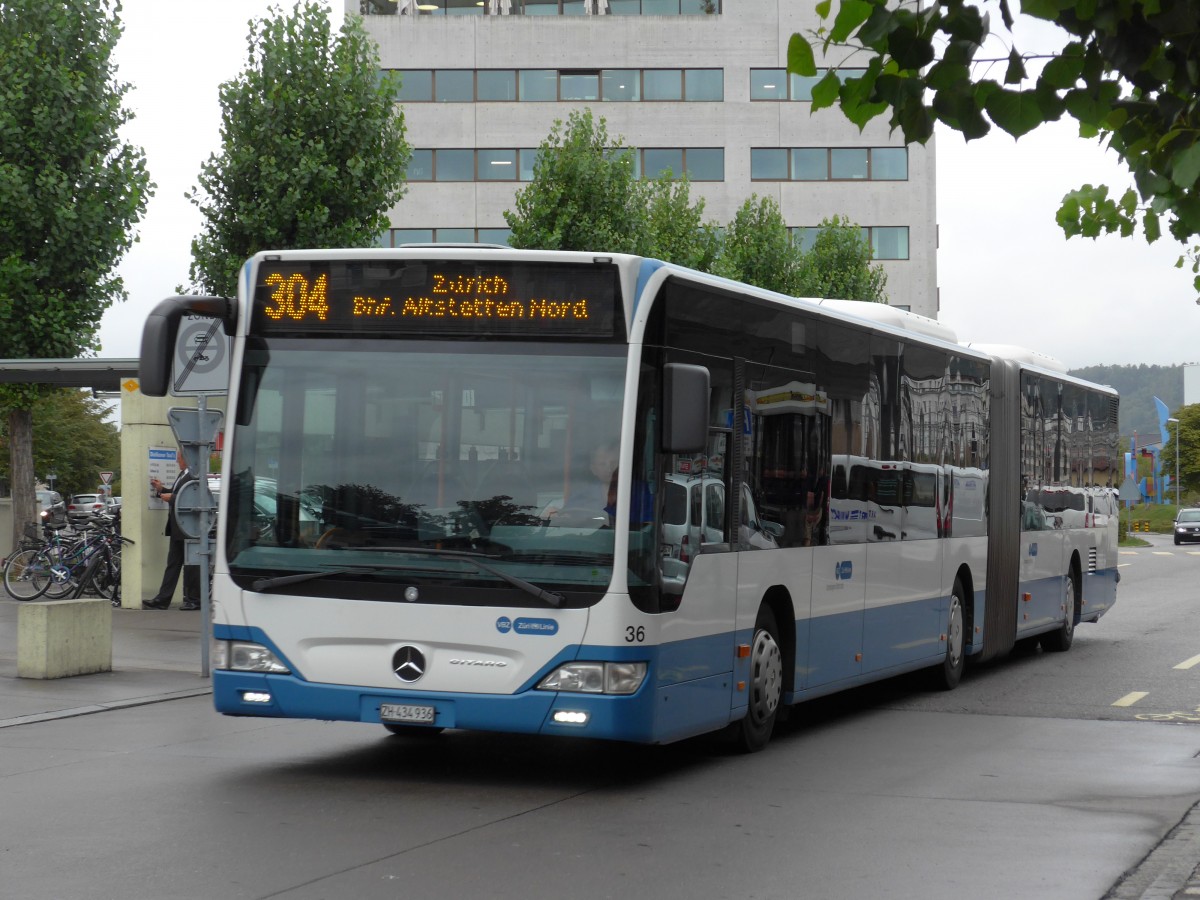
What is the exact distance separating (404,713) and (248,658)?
942 mm

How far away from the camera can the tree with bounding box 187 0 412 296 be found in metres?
29.6

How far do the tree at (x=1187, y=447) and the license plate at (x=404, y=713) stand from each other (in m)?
115

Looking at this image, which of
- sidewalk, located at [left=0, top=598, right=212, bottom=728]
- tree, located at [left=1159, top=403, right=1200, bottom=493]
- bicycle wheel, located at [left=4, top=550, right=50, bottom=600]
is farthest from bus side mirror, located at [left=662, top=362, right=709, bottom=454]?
tree, located at [left=1159, top=403, right=1200, bottom=493]

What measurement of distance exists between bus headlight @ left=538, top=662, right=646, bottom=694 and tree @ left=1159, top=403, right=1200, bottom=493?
11442cm

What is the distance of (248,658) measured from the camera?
9.44 m

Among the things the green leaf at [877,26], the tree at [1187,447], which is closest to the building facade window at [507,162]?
the green leaf at [877,26]

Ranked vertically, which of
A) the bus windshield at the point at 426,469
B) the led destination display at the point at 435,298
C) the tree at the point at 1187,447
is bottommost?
the bus windshield at the point at 426,469

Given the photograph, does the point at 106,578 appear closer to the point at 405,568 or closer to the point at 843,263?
the point at 405,568

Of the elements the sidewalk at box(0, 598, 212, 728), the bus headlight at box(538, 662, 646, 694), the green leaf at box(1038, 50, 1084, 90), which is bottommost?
the sidewalk at box(0, 598, 212, 728)

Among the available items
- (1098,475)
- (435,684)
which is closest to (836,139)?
(1098,475)

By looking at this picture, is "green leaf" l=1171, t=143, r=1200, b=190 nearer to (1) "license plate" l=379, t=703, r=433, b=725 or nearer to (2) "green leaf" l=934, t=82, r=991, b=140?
(2) "green leaf" l=934, t=82, r=991, b=140

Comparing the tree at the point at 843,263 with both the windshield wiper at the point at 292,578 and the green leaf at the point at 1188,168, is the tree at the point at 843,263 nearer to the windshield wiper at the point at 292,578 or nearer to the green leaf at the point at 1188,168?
the windshield wiper at the point at 292,578

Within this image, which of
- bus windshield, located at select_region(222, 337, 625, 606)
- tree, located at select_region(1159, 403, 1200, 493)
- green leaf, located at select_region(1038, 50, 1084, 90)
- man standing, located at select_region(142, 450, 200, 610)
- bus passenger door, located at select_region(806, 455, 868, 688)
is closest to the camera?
green leaf, located at select_region(1038, 50, 1084, 90)

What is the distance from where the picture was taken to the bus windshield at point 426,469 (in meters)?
9.01
